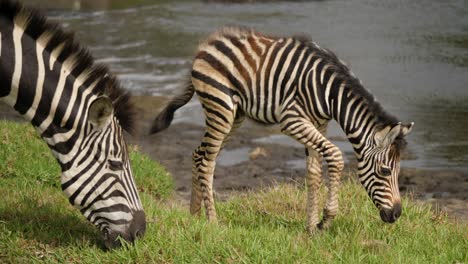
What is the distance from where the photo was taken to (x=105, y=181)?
6.01m

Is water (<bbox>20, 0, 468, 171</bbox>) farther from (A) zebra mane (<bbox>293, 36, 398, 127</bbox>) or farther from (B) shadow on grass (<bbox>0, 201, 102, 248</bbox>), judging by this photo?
(B) shadow on grass (<bbox>0, 201, 102, 248</bbox>)


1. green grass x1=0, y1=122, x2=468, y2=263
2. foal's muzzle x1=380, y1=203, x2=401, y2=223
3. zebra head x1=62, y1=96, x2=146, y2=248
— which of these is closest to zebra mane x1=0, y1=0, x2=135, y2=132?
zebra head x1=62, y1=96, x2=146, y2=248

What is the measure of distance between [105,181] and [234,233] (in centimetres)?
125

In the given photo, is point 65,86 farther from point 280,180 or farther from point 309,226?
point 280,180

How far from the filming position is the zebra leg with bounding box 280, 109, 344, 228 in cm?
743

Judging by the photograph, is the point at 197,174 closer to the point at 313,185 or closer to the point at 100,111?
the point at 313,185

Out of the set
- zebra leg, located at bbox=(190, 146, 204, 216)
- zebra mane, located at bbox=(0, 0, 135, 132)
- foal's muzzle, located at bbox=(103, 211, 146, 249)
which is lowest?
zebra leg, located at bbox=(190, 146, 204, 216)

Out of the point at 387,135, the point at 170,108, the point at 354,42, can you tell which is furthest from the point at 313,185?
the point at 354,42

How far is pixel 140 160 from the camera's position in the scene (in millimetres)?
9977

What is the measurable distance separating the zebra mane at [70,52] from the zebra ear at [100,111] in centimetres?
22

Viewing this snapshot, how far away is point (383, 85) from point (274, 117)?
27.5ft

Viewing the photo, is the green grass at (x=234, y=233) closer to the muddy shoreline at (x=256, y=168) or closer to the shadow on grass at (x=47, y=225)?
the shadow on grass at (x=47, y=225)

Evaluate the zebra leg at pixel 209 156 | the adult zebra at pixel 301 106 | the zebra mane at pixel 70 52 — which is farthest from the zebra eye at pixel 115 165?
the adult zebra at pixel 301 106

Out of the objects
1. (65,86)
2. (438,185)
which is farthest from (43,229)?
(438,185)
